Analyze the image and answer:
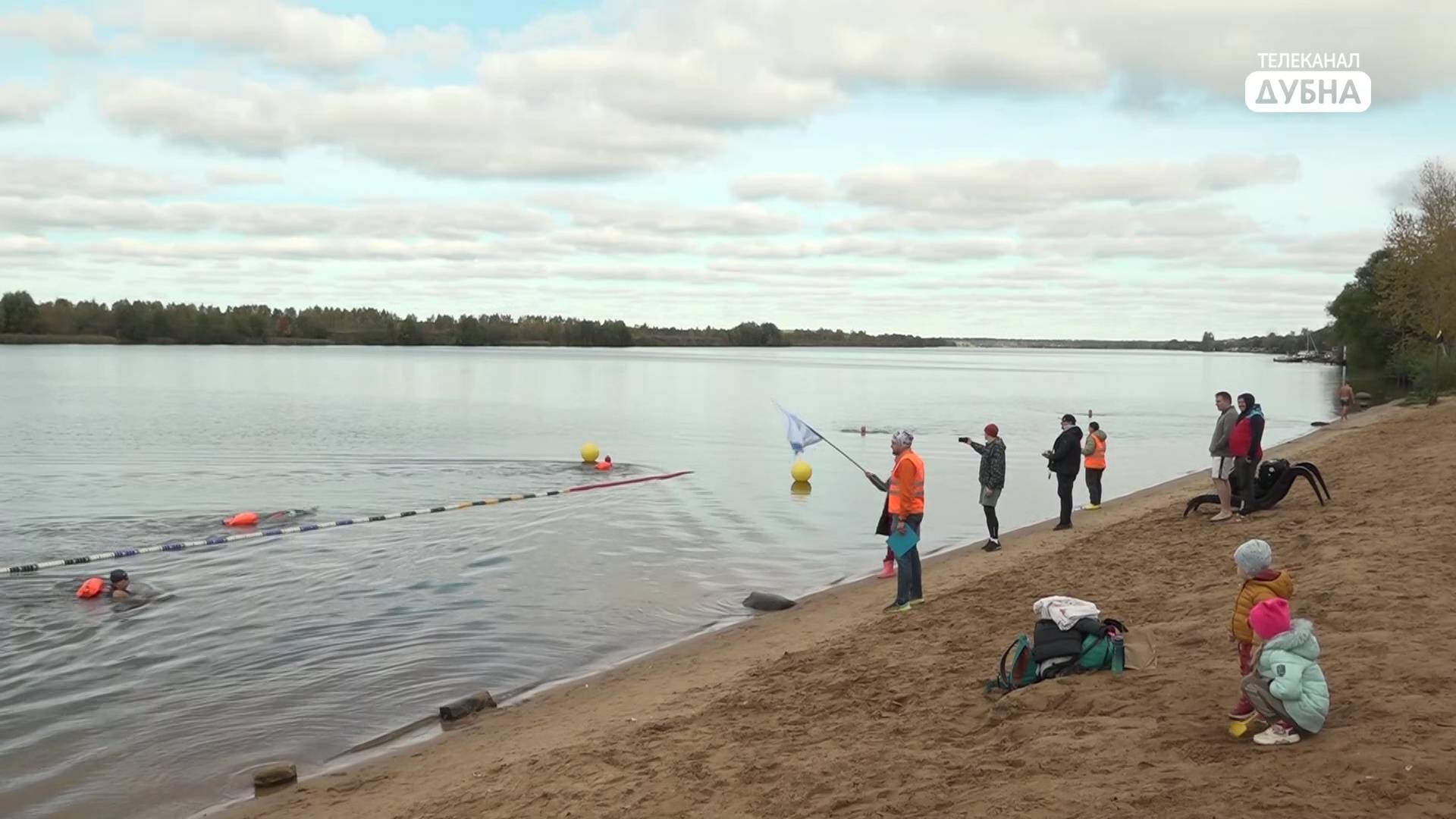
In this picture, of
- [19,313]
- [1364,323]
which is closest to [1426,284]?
[1364,323]

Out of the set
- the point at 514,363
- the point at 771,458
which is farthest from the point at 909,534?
the point at 514,363

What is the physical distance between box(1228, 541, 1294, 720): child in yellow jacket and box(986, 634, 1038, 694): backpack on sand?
5.08ft

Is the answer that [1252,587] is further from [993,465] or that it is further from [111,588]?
[111,588]

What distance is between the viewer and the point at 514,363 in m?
148

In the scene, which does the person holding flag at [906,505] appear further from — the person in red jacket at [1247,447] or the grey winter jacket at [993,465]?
the person in red jacket at [1247,447]

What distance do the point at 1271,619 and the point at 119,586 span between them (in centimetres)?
1409

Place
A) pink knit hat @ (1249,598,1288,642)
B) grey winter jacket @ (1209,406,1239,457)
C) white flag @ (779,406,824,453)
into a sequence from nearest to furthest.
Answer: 1. pink knit hat @ (1249,598,1288,642)
2. grey winter jacket @ (1209,406,1239,457)
3. white flag @ (779,406,824,453)

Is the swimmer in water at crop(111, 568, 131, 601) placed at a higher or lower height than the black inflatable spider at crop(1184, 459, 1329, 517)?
lower

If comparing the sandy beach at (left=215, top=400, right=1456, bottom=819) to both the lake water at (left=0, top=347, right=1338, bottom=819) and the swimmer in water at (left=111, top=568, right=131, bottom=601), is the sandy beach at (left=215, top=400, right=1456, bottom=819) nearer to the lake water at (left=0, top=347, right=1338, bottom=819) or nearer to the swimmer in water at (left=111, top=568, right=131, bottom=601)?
the lake water at (left=0, top=347, right=1338, bottom=819)

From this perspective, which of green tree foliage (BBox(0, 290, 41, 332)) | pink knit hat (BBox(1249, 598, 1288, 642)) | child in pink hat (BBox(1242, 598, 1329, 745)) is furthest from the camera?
green tree foliage (BBox(0, 290, 41, 332))

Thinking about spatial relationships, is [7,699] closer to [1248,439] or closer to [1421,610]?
[1421,610]

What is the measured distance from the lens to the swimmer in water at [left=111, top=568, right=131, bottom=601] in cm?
1455

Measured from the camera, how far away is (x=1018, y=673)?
7844 millimetres

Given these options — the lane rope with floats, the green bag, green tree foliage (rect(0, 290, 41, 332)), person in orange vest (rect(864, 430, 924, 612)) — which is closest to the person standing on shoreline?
person in orange vest (rect(864, 430, 924, 612))
